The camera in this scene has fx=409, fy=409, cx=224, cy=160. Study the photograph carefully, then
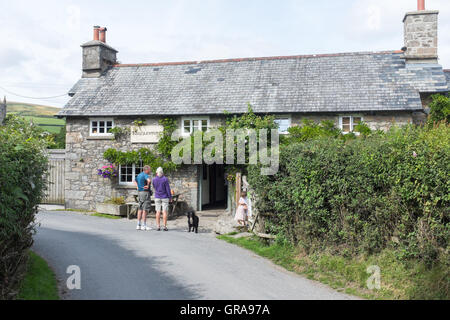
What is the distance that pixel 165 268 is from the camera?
8094mm

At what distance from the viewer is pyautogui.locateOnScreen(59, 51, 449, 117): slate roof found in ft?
55.3

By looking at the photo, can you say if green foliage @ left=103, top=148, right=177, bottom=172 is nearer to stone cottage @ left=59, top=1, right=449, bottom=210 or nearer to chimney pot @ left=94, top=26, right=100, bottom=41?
stone cottage @ left=59, top=1, right=449, bottom=210

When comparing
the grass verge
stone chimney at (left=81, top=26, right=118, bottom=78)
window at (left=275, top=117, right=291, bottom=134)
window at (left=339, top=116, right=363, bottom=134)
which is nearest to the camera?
the grass verge

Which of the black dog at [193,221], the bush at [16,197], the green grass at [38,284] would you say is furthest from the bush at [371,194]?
the bush at [16,197]

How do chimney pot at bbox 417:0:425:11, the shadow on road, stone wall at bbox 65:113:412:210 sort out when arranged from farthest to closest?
stone wall at bbox 65:113:412:210 → chimney pot at bbox 417:0:425:11 → the shadow on road

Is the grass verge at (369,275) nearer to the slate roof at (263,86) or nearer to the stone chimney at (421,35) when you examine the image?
the slate roof at (263,86)

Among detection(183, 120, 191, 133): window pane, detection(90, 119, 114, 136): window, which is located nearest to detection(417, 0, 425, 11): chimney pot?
detection(183, 120, 191, 133): window pane

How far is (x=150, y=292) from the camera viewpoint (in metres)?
6.61

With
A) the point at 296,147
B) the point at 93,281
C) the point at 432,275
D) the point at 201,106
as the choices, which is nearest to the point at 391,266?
the point at 432,275

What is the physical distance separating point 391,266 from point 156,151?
12735mm

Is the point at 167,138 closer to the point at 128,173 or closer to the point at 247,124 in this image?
the point at 128,173

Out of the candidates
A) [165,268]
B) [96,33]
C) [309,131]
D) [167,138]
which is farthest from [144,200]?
[96,33]

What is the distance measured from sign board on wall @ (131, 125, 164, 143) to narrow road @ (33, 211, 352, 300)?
6.59 meters
